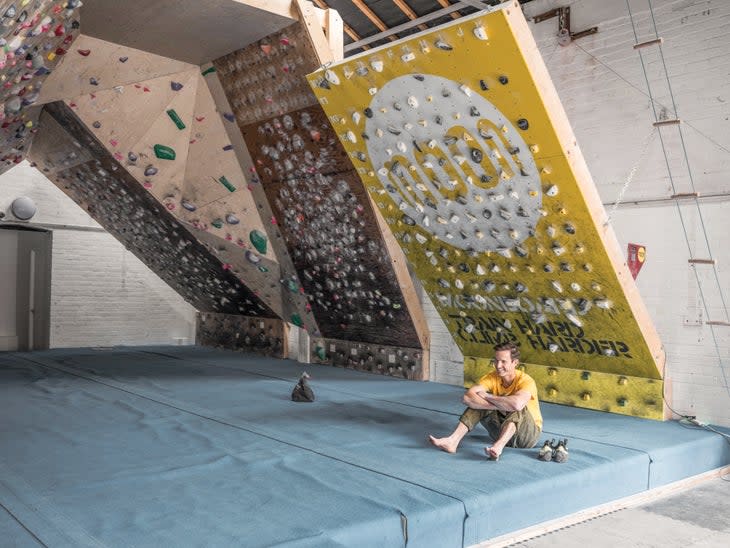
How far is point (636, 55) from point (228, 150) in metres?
3.54

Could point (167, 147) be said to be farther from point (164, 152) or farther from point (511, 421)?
point (511, 421)

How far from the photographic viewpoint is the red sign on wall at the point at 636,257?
18.3 ft

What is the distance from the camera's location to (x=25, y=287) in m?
9.02

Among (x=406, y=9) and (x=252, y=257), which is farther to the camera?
(x=252, y=257)

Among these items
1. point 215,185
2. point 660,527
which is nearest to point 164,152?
point 215,185

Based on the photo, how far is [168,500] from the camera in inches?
121

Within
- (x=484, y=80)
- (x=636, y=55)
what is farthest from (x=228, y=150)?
A: (x=636, y=55)

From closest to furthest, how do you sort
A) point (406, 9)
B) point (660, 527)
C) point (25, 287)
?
point (660, 527)
point (406, 9)
point (25, 287)

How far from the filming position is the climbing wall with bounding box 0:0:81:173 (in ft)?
13.0

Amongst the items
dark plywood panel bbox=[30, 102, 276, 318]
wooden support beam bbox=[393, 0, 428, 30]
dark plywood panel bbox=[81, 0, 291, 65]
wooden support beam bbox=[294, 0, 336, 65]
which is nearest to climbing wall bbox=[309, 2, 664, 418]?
wooden support beam bbox=[294, 0, 336, 65]

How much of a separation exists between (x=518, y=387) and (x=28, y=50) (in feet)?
12.4

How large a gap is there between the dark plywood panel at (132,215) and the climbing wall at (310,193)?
1241mm

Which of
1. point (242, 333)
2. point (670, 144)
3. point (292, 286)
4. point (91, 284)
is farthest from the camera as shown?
point (91, 284)

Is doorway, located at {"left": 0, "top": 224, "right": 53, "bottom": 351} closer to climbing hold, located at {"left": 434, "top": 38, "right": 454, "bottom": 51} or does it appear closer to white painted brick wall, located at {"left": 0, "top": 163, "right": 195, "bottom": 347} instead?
white painted brick wall, located at {"left": 0, "top": 163, "right": 195, "bottom": 347}
